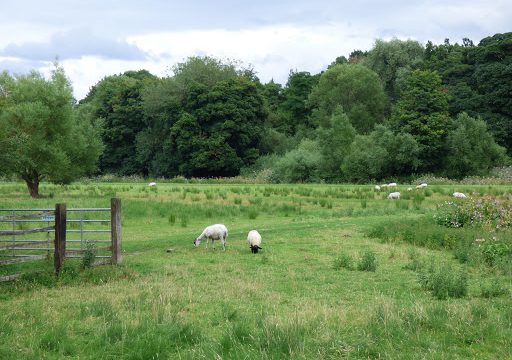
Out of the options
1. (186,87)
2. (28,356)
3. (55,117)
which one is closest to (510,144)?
(186,87)

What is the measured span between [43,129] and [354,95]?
4682 centimetres

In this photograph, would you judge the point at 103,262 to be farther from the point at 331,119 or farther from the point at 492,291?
the point at 331,119

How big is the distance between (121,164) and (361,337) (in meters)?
85.8

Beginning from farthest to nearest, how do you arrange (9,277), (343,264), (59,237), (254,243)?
(254,243)
(343,264)
(59,237)
(9,277)

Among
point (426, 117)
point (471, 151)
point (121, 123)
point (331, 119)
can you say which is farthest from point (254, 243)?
point (121, 123)

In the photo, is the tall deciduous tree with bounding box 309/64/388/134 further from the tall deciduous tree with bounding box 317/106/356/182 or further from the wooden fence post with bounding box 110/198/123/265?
the wooden fence post with bounding box 110/198/123/265

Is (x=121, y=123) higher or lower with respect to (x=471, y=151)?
higher

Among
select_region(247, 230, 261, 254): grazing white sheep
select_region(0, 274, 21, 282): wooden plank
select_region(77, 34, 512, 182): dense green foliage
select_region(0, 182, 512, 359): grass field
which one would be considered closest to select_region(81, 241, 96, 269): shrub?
select_region(0, 182, 512, 359): grass field

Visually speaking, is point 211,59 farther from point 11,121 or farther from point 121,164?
point 11,121

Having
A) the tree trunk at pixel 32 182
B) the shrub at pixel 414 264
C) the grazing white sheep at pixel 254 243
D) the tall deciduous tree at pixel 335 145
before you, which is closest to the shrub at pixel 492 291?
the shrub at pixel 414 264

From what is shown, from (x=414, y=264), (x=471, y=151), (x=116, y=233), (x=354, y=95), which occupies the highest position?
(x=354, y=95)

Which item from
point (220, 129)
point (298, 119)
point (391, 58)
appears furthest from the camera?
point (298, 119)

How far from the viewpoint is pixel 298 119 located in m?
94.1

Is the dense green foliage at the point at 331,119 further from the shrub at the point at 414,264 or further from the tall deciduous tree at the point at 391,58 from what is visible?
the shrub at the point at 414,264
